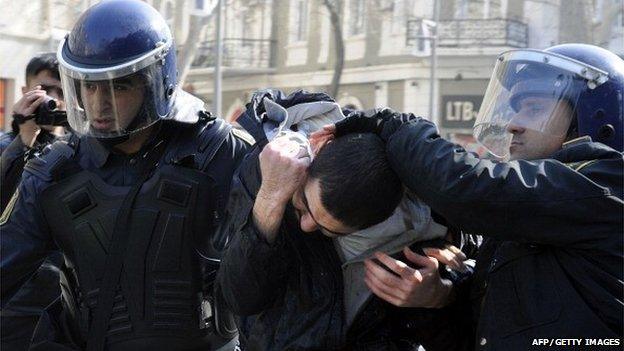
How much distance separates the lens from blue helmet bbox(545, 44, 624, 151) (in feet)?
6.50

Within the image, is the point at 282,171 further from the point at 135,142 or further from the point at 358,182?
the point at 135,142

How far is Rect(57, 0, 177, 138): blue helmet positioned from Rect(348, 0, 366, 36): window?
20.5 metres

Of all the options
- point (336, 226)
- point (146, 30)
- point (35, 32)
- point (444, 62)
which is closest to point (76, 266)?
point (146, 30)

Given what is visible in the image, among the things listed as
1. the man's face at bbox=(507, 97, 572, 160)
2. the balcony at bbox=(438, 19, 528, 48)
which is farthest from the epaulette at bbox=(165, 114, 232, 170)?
the balcony at bbox=(438, 19, 528, 48)

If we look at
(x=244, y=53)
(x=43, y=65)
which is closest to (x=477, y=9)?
(x=244, y=53)

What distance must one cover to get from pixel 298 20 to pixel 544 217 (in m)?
24.3

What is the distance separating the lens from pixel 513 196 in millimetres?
1698

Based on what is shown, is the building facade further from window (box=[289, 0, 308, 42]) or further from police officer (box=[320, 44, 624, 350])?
police officer (box=[320, 44, 624, 350])

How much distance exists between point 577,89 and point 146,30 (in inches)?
51.7

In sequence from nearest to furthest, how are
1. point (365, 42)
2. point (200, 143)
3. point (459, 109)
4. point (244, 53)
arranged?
1. point (200, 143)
2. point (459, 109)
3. point (365, 42)
4. point (244, 53)

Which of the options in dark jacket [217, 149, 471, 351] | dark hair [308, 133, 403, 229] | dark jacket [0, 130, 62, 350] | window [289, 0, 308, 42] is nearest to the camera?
dark hair [308, 133, 403, 229]

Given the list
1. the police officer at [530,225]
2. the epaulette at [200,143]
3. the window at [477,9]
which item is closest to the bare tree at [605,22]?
the window at [477,9]

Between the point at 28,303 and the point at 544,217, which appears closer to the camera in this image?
the point at 544,217

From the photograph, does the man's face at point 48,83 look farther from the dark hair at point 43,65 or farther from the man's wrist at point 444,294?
the man's wrist at point 444,294
